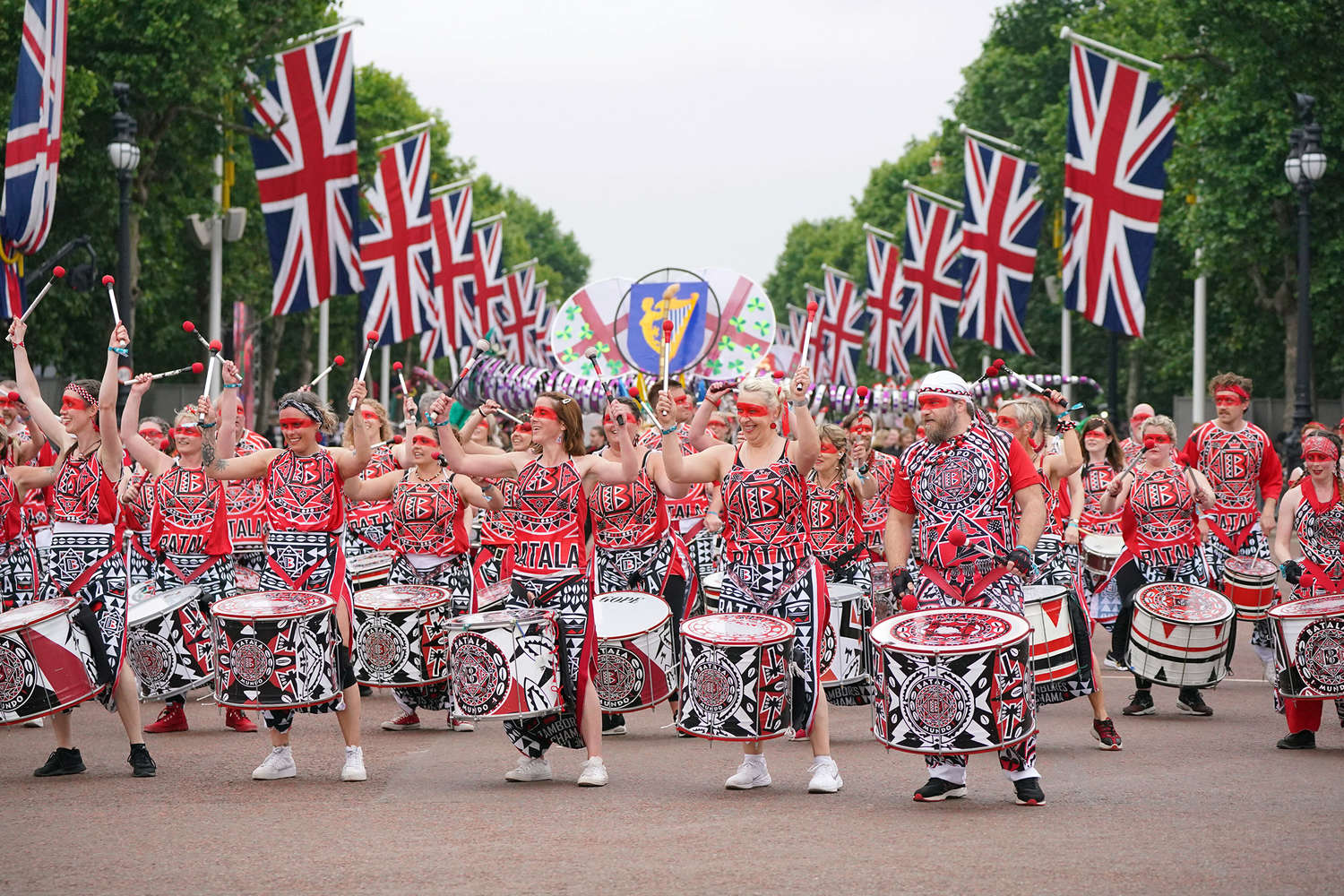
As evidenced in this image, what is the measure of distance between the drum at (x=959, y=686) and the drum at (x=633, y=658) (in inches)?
66.0

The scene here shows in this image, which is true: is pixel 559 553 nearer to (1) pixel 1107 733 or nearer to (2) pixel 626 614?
(2) pixel 626 614

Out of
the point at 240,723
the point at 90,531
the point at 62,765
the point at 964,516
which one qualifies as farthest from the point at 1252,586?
the point at 62,765

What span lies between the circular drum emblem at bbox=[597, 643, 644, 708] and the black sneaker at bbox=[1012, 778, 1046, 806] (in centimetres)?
210

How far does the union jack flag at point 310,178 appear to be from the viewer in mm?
26969

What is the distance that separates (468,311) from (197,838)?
32898 mm

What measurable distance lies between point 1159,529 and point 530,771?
16.8 feet

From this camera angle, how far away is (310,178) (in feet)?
89.0

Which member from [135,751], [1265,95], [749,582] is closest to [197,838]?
[135,751]

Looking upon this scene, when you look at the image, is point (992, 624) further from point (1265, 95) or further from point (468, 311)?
point (468, 311)

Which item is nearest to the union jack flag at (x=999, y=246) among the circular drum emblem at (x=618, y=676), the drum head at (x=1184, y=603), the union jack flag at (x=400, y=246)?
the union jack flag at (x=400, y=246)

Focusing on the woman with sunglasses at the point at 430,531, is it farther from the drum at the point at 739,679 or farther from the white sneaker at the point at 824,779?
the white sneaker at the point at 824,779

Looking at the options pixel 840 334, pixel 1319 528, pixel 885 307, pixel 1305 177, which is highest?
pixel 1305 177

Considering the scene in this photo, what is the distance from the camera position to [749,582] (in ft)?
30.3

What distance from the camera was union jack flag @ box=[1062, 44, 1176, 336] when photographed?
80.1 ft
